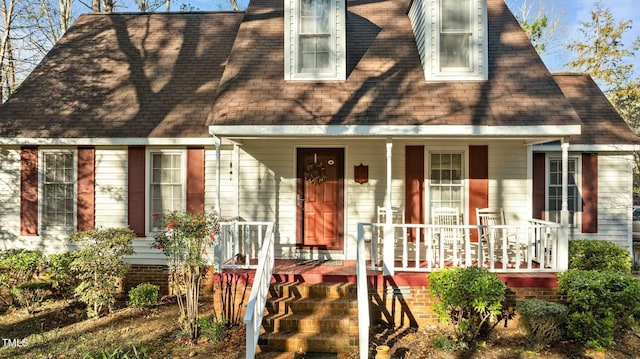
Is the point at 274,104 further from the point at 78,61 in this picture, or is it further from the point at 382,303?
the point at 78,61

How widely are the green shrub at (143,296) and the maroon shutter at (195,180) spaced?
5.86ft

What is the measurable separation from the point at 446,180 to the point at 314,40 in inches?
159

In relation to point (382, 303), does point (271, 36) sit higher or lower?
higher

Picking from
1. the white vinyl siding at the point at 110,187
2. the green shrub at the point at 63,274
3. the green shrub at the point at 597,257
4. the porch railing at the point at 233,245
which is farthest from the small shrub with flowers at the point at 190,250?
the green shrub at the point at 597,257

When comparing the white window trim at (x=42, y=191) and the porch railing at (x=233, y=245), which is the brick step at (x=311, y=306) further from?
the white window trim at (x=42, y=191)

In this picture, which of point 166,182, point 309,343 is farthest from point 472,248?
point 166,182

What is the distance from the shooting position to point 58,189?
8.51 meters

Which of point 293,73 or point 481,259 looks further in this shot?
point 293,73

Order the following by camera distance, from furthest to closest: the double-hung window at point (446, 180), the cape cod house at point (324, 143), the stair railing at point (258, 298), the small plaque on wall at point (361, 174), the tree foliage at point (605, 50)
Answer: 1. the tree foliage at point (605, 50)
2. the double-hung window at point (446, 180)
3. the small plaque on wall at point (361, 174)
4. the cape cod house at point (324, 143)
5. the stair railing at point (258, 298)

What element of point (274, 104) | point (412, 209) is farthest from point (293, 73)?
point (412, 209)

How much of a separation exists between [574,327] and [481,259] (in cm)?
155

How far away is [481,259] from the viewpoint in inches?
253

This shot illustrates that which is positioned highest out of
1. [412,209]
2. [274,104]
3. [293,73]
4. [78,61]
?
[78,61]

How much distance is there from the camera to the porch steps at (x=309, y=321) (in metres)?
5.36
